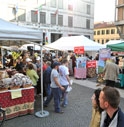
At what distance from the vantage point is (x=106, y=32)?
7800 cm

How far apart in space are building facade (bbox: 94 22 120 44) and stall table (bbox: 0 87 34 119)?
71.0 m

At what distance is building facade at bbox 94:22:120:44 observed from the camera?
7469 cm

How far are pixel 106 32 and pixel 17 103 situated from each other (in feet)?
248

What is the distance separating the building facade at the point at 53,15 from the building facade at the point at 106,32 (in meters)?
30.9

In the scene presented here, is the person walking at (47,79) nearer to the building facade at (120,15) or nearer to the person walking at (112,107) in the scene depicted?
the person walking at (112,107)

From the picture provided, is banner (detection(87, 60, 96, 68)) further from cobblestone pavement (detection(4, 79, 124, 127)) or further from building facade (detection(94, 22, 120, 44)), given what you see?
building facade (detection(94, 22, 120, 44))

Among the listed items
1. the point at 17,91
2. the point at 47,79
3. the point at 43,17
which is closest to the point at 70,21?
the point at 43,17

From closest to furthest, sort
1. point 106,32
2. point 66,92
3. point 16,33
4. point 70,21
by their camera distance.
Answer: point 16,33 → point 66,92 → point 70,21 → point 106,32

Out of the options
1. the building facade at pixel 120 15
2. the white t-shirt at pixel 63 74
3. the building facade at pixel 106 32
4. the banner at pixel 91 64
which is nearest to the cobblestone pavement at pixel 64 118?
the white t-shirt at pixel 63 74

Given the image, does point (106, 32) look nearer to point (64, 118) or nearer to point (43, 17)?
point (43, 17)

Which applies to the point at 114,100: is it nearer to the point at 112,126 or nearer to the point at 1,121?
the point at 112,126

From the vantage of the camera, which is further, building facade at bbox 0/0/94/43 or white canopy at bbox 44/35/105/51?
building facade at bbox 0/0/94/43

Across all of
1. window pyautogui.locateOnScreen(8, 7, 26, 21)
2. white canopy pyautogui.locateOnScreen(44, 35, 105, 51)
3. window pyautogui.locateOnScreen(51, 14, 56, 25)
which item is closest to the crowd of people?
white canopy pyautogui.locateOnScreen(44, 35, 105, 51)

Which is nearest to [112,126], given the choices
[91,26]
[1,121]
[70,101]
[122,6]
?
[1,121]
